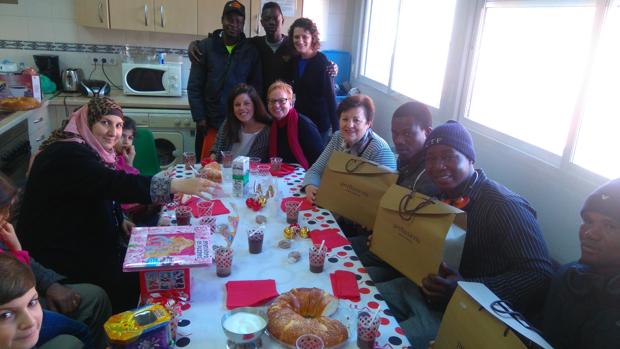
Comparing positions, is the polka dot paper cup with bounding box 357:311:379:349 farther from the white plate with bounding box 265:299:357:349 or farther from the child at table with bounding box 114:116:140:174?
the child at table with bounding box 114:116:140:174

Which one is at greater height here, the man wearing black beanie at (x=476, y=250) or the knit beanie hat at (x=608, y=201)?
the knit beanie hat at (x=608, y=201)

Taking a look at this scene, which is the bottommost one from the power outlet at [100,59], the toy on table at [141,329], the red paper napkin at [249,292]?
the red paper napkin at [249,292]

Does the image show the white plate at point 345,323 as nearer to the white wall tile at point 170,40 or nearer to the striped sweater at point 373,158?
the striped sweater at point 373,158

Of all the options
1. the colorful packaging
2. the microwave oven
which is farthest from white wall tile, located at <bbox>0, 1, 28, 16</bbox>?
the colorful packaging

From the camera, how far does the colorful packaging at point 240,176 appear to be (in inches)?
85.0

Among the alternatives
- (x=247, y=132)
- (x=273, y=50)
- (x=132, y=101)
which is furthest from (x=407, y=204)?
(x=132, y=101)

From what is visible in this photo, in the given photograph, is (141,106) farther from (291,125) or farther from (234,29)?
(291,125)

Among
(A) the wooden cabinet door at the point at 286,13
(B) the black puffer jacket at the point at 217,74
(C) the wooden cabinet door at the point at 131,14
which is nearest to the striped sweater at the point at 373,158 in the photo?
(B) the black puffer jacket at the point at 217,74

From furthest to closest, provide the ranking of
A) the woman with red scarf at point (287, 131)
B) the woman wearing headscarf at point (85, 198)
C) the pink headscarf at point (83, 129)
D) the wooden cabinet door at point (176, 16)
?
the wooden cabinet door at point (176, 16)
the woman with red scarf at point (287, 131)
the pink headscarf at point (83, 129)
the woman wearing headscarf at point (85, 198)

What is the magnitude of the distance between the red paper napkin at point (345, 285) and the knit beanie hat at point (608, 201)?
777 millimetres

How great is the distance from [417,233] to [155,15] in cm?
355

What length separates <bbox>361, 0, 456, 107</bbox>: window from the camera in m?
3.27

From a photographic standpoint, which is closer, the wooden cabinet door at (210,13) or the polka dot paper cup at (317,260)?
the polka dot paper cup at (317,260)

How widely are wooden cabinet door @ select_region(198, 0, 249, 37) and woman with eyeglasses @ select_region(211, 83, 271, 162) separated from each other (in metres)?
1.65
